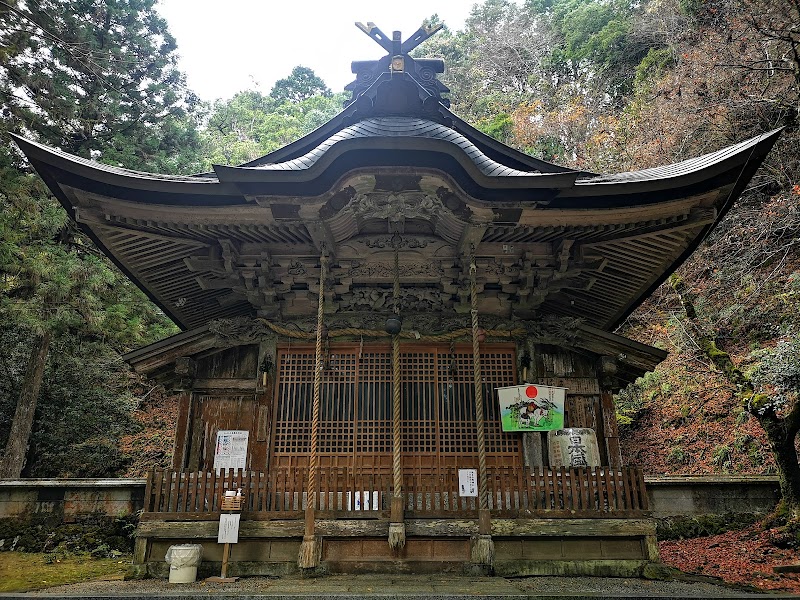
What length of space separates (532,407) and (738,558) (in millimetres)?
4512

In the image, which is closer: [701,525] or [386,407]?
[386,407]

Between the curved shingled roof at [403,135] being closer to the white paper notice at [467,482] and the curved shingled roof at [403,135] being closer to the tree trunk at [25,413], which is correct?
the white paper notice at [467,482]

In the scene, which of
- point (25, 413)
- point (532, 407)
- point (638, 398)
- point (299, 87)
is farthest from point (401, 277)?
point (299, 87)

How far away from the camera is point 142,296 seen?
1925 cm

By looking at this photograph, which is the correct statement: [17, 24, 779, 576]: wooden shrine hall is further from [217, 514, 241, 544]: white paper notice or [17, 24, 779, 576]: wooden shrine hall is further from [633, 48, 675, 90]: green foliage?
[633, 48, 675, 90]: green foliage

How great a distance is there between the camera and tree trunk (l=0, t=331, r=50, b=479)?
1564 centimetres

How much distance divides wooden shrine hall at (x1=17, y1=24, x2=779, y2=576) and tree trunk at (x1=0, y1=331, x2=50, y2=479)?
8.67 m

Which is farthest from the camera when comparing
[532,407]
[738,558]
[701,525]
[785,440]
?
[701,525]

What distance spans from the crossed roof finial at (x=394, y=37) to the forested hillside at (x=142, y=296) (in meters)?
8.47

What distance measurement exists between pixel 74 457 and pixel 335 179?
15.5 metres

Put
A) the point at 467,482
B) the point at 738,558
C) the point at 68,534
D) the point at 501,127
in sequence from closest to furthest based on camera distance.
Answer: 1. the point at 467,482
2. the point at 738,558
3. the point at 68,534
4. the point at 501,127

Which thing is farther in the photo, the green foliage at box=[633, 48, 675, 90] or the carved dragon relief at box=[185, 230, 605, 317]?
the green foliage at box=[633, 48, 675, 90]

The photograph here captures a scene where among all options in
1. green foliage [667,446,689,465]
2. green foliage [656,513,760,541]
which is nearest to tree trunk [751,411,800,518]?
green foliage [656,513,760,541]

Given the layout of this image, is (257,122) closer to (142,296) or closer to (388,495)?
(142,296)
